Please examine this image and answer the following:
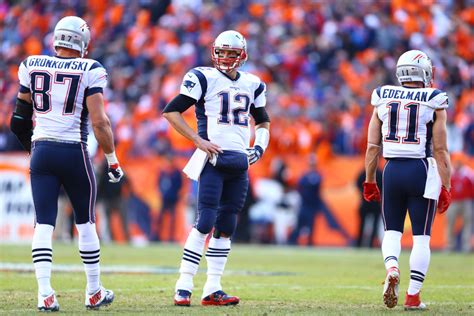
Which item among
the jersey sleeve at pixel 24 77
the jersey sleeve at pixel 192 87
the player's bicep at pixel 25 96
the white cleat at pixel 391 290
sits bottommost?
the white cleat at pixel 391 290

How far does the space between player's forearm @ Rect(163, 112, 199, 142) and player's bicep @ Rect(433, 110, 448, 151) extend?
69.9 inches

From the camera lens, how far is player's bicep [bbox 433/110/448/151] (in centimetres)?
729

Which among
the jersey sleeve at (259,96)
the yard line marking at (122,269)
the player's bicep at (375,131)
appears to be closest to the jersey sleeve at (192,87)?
the jersey sleeve at (259,96)

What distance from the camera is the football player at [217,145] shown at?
7.32 metres

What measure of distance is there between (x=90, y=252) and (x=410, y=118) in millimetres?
2553

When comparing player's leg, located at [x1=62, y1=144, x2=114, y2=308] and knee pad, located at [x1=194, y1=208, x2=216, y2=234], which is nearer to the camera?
player's leg, located at [x1=62, y1=144, x2=114, y2=308]

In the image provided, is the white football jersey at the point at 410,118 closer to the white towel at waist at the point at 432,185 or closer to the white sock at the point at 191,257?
the white towel at waist at the point at 432,185

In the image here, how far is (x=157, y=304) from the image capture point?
7.32 metres

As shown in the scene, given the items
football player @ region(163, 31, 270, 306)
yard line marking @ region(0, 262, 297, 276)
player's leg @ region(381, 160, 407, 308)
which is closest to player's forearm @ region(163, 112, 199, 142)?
football player @ region(163, 31, 270, 306)

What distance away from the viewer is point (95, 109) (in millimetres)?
6664

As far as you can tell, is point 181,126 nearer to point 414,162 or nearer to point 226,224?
point 226,224

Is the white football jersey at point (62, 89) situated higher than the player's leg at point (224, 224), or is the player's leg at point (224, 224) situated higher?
the white football jersey at point (62, 89)

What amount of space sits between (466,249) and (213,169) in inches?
469

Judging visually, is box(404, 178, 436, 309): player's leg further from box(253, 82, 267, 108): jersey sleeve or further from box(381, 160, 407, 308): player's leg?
box(253, 82, 267, 108): jersey sleeve
